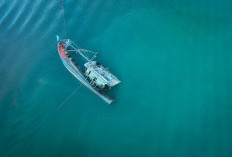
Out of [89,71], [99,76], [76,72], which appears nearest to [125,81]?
[99,76]

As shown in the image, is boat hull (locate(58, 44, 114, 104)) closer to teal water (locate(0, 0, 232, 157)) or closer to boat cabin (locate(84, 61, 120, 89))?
boat cabin (locate(84, 61, 120, 89))

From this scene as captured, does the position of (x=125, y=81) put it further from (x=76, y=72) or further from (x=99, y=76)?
(x=76, y=72)

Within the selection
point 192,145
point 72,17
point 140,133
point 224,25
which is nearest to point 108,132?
point 140,133

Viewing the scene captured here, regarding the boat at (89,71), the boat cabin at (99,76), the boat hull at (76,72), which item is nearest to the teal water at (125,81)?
the boat hull at (76,72)

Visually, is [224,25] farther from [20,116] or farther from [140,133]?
[20,116]

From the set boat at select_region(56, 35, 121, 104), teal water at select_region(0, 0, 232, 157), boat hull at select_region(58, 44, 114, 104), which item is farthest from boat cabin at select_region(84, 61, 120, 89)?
teal water at select_region(0, 0, 232, 157)
